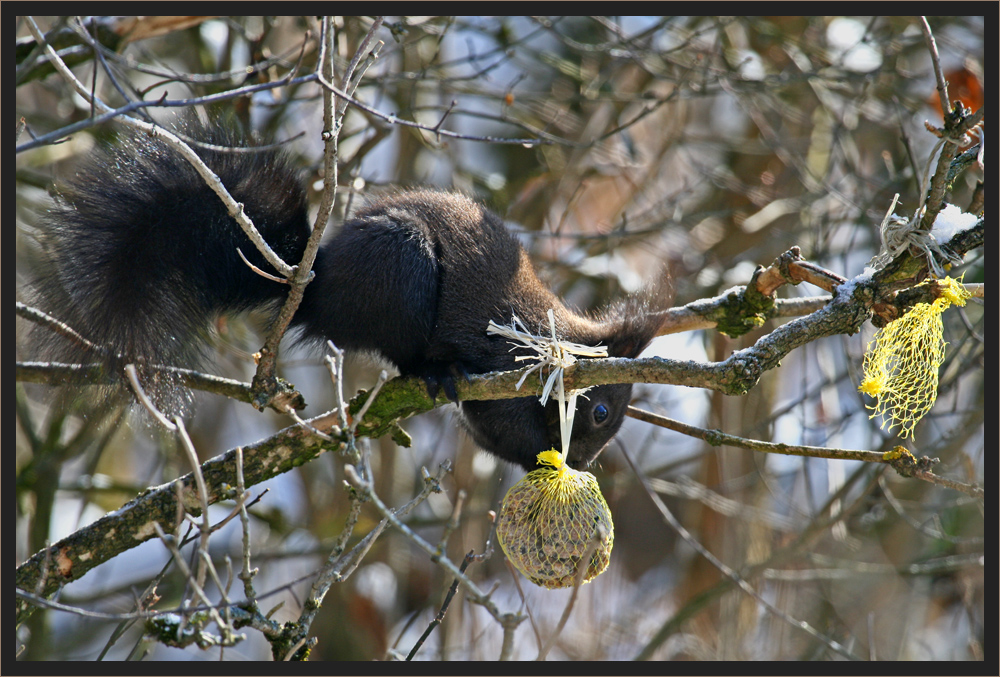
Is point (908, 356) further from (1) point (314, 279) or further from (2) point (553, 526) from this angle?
(1) point (314, 279)

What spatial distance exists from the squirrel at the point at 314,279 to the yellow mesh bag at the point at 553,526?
617 mm

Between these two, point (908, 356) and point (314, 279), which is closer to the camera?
point (908, 356)

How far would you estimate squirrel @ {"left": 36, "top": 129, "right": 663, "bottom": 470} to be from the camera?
312 centimetres

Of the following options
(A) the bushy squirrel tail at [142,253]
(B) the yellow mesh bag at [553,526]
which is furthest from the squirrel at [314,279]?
(B) the yellow mesh bag at [553,526]

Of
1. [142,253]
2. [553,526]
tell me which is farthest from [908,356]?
[142,253]

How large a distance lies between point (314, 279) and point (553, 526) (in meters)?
1.55

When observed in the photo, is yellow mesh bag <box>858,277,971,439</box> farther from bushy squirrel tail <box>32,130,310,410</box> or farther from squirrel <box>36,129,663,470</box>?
bushy squirrel tail <box>32,130,310,410</box>

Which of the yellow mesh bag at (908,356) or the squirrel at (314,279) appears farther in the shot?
the squirrel at (314,279)

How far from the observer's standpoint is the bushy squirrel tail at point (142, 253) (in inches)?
121

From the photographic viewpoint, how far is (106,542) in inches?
109

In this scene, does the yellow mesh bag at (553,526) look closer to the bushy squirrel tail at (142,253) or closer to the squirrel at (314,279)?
the squirrel at (314,279)

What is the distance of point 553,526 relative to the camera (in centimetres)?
256

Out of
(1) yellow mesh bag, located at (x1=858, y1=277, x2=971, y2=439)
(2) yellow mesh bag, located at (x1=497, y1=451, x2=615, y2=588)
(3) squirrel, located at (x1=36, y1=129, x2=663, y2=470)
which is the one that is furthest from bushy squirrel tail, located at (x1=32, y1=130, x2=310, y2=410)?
(1) yellow mesh bag, located at (x1=858, y1=277, x2=971, y2=439)

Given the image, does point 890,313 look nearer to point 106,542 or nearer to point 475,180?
point 106,542
